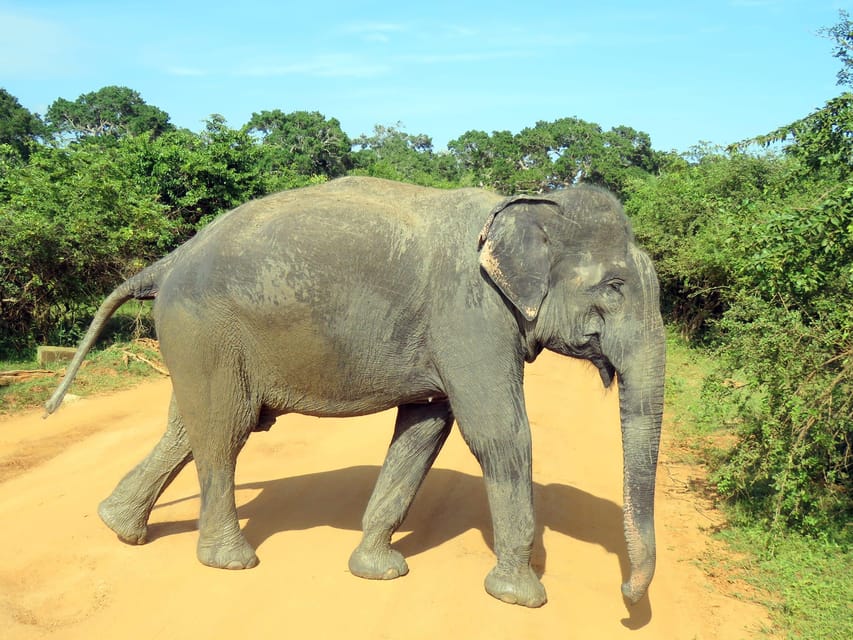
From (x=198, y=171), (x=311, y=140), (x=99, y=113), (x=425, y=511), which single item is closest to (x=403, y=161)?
(x=311, y=140)

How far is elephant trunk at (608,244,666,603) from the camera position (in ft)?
13.2

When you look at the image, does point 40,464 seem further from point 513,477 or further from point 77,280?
point 77,280

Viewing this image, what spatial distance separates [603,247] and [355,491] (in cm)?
324

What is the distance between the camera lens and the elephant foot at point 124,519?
499cm

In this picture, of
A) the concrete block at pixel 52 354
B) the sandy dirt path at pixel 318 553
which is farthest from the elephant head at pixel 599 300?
the concrete block at pixel 52 354

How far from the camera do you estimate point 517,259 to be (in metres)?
4.08

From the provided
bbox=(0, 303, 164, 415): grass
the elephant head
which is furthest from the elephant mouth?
bbox=(0, 303, 164, 415): grass

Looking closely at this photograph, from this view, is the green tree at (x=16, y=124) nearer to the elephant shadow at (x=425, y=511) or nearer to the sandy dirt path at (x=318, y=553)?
the sandy dirt path at (x=318, y=553)

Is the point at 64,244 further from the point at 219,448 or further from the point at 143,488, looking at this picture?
the point at 219,448

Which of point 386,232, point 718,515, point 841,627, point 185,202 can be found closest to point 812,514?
point 718,515

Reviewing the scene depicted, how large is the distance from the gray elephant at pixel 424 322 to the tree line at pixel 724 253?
216 centimetres

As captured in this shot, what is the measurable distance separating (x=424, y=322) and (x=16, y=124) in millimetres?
41957

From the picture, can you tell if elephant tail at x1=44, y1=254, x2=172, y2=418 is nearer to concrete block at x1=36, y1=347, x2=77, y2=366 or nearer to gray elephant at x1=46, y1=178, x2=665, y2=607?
gray elephant at x1=46, y1=178, x2=665, y2=607

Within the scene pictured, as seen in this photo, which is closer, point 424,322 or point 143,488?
point 424,322
